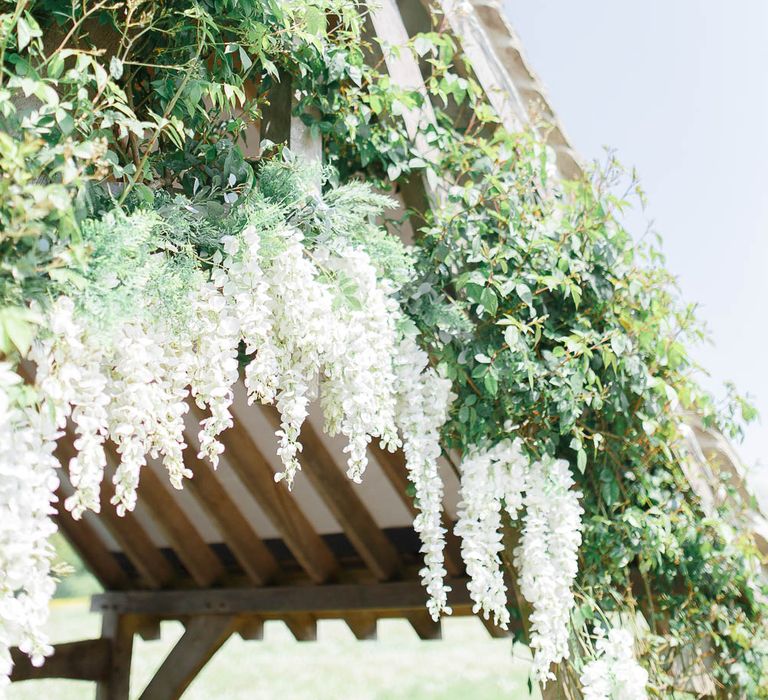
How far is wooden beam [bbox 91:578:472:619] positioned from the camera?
376 cm

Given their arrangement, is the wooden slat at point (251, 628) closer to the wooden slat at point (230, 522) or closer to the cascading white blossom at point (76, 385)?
the wooden slat at point (230, 522)

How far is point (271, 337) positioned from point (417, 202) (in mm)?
720

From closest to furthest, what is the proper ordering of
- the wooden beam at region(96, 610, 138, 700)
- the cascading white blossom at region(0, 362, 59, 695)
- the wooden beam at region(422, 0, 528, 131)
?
the cascading white blossom at region(0, 362, 59, 695), the wooden beam at region(422, 0, 528, 131), the wooden beam at region(96, 610, 138, 700)

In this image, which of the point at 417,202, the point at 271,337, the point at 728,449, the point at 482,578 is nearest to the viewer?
the point at 271,337

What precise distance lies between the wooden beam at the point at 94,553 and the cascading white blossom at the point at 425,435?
3.78 m

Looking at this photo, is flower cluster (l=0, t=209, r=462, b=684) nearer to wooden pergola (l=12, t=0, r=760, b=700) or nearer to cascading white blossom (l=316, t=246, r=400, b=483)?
cascading white blossom (l=316, t=246, r=400, b=483)

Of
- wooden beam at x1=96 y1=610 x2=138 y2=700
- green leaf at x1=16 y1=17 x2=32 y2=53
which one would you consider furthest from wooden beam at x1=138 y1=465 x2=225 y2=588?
green leaf at x1=16 y1=17 x2=32 y2=53

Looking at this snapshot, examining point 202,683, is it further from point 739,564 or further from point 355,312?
point 355,312

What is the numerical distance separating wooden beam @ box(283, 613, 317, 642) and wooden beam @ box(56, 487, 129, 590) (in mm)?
1330

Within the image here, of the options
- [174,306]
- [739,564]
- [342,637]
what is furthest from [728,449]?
[342,637]

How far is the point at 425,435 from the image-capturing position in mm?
1946

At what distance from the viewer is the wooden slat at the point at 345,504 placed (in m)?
3.58

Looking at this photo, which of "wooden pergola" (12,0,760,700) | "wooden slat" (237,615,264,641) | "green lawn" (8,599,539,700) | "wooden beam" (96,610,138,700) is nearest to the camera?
"wooden pergola" (12,0,760,700)

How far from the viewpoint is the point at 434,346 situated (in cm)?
201
